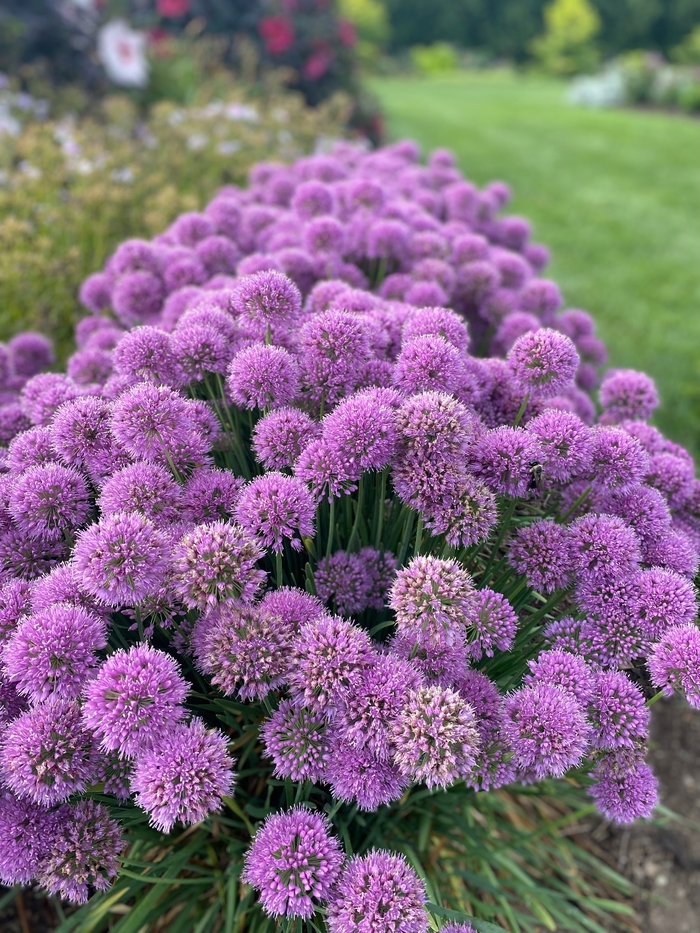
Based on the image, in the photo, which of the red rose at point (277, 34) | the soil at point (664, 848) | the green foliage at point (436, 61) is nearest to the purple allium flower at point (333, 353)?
the soil at point (664, 848)

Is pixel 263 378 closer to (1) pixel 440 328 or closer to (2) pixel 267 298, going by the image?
(2) pixel 267 298

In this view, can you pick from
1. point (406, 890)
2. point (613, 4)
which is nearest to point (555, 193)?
point (406, 890)

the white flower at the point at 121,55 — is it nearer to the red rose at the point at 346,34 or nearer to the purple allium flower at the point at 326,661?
the red rose at the point at 346,34

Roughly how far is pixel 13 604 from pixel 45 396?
0.71 meters

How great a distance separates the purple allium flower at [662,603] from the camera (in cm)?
157

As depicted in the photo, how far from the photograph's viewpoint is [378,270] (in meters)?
3.28

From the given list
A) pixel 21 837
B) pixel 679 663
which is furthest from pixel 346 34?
pixel 21 837

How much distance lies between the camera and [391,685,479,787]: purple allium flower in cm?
127

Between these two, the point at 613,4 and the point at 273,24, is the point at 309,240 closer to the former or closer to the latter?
the point at 273,24

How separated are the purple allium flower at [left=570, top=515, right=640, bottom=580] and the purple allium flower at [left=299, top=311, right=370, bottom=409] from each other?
0.65m

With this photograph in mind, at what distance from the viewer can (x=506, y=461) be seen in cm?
163

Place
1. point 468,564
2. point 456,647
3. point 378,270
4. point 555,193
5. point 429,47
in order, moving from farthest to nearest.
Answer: point 429,47
point 555,193
point 378,270
point 468,564
point 456,647

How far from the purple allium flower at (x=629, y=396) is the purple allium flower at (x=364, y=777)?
4.65ft

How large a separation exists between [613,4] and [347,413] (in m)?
40.0
